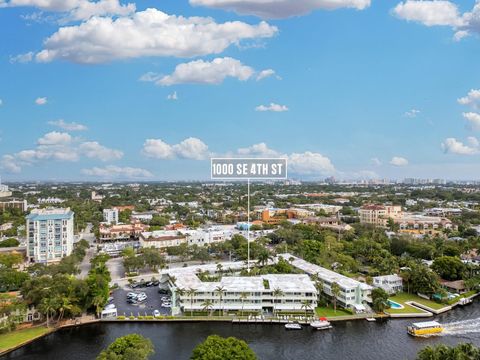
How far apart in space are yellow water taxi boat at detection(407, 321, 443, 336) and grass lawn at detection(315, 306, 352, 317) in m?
4.34

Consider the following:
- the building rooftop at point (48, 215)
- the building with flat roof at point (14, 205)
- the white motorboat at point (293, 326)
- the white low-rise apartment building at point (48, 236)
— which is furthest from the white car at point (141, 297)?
the building with flat roof at point (14, 205)

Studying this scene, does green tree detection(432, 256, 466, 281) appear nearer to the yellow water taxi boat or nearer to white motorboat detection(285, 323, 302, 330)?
the yellow water taxi boat

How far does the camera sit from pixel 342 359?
21.9 m

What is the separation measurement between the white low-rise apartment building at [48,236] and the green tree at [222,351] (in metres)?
32.1

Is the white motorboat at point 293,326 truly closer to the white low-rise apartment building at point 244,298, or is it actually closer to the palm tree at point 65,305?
the white low-rise apartment building at point 244,298

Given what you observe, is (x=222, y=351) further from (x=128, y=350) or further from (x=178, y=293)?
(x=178, y=293)

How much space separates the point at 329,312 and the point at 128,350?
15.6m

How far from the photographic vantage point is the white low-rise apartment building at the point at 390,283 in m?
32.3

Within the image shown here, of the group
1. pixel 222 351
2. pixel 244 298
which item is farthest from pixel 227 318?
pixel 222 351

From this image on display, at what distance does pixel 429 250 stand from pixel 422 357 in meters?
26.8

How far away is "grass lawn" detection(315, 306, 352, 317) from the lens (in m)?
27.8

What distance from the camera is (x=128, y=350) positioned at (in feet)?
57.2

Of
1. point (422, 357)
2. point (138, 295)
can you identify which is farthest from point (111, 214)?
point (422, 357)

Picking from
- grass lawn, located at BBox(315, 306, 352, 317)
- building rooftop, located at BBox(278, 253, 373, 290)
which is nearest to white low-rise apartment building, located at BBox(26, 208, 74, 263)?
building rooftop, located at BBox(278, 253, 373, 290)
